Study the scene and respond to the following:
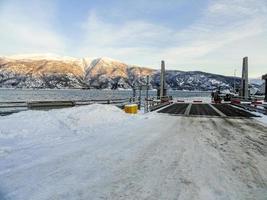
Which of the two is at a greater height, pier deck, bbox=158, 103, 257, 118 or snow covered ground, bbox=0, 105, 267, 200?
snow covered ground, bbox=0, 105, 267, 200

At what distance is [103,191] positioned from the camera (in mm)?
5277

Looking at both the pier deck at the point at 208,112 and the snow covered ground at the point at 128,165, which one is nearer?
the snow covered ground at the point at 128,165

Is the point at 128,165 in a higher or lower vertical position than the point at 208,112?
higher

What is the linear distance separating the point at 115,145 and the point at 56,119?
604 cm

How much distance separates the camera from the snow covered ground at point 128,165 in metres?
5.28

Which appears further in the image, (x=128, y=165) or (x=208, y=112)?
(x=208, y=112)

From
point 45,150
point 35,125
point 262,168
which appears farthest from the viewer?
point 35,125

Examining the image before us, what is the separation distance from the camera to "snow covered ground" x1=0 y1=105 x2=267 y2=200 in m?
5.28

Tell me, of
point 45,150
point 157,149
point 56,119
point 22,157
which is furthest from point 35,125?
point 157,149

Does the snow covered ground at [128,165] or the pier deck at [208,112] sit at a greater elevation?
the snow covered ground at [128,165]

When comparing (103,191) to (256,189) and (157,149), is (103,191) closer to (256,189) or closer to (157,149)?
(256,189)

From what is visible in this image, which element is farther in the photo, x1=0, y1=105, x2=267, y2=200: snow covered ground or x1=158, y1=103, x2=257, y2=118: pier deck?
x1=158, y1=103, x2=257, y2=118: pier deck

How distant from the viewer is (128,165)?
7.18 m

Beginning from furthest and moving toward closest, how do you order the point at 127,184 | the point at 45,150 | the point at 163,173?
the point at 45,150
the point at 163,173
the point at 127,184
